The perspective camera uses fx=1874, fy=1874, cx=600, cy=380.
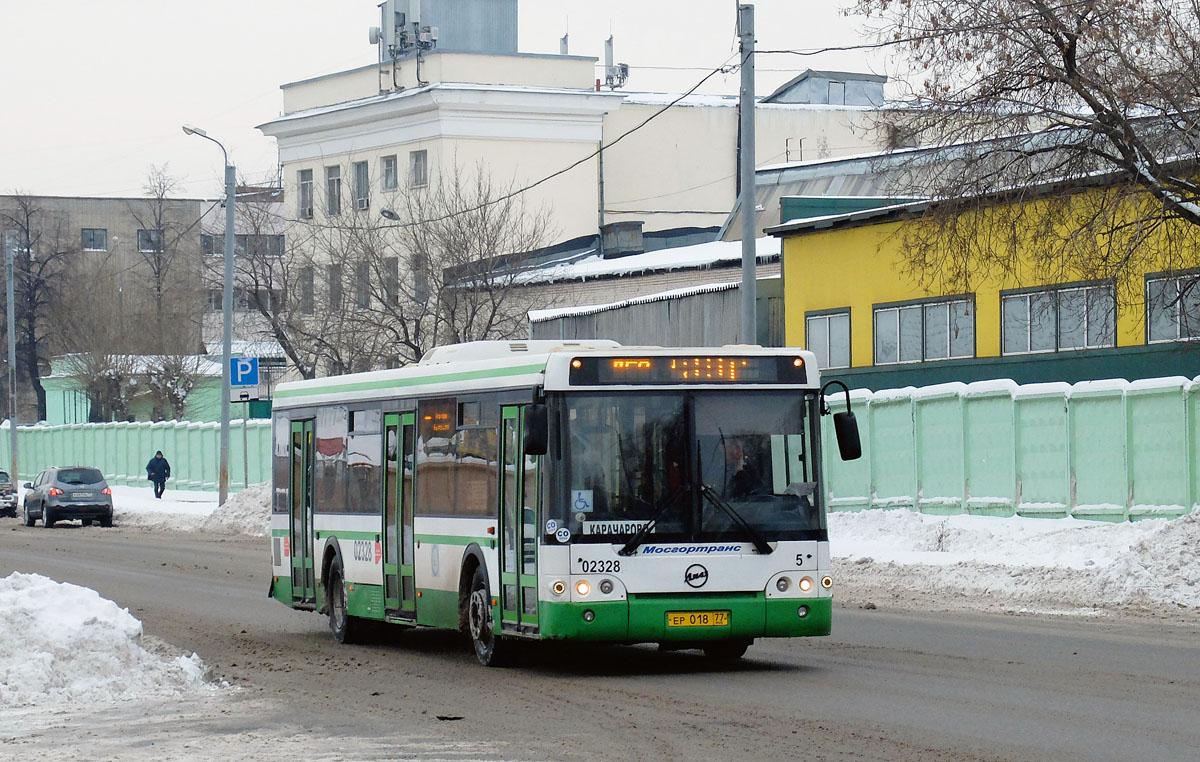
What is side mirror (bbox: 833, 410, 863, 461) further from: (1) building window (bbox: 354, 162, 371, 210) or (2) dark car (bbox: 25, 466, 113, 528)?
(1) building window (bbox: 354, 162, 371, 210)

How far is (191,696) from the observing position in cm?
1338

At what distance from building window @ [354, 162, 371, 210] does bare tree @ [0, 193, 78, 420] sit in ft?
98.4

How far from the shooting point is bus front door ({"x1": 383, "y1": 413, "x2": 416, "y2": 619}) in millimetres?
16234

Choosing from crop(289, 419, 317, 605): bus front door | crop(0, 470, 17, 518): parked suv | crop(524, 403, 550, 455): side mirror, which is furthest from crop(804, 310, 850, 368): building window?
crop(0, 470, 17, 518): parked suv

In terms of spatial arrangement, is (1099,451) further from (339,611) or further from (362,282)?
(362,282)

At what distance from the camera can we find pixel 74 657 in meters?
13.7

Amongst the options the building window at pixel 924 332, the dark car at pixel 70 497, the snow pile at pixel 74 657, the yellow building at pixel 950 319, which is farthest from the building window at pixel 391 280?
the snow pile at pixel 74 657

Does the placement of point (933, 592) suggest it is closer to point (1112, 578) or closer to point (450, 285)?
point (1112, 578)

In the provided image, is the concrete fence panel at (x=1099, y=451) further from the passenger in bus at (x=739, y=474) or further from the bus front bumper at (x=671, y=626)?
the passenger in bus at (x=739, y=474)

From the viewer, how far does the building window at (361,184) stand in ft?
211

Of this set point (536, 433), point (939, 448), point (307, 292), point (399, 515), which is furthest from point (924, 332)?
point (307, 292)

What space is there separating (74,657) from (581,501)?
3883 millimetres

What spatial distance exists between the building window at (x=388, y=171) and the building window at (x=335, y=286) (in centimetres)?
1088

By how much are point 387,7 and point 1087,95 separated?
48396 mm
